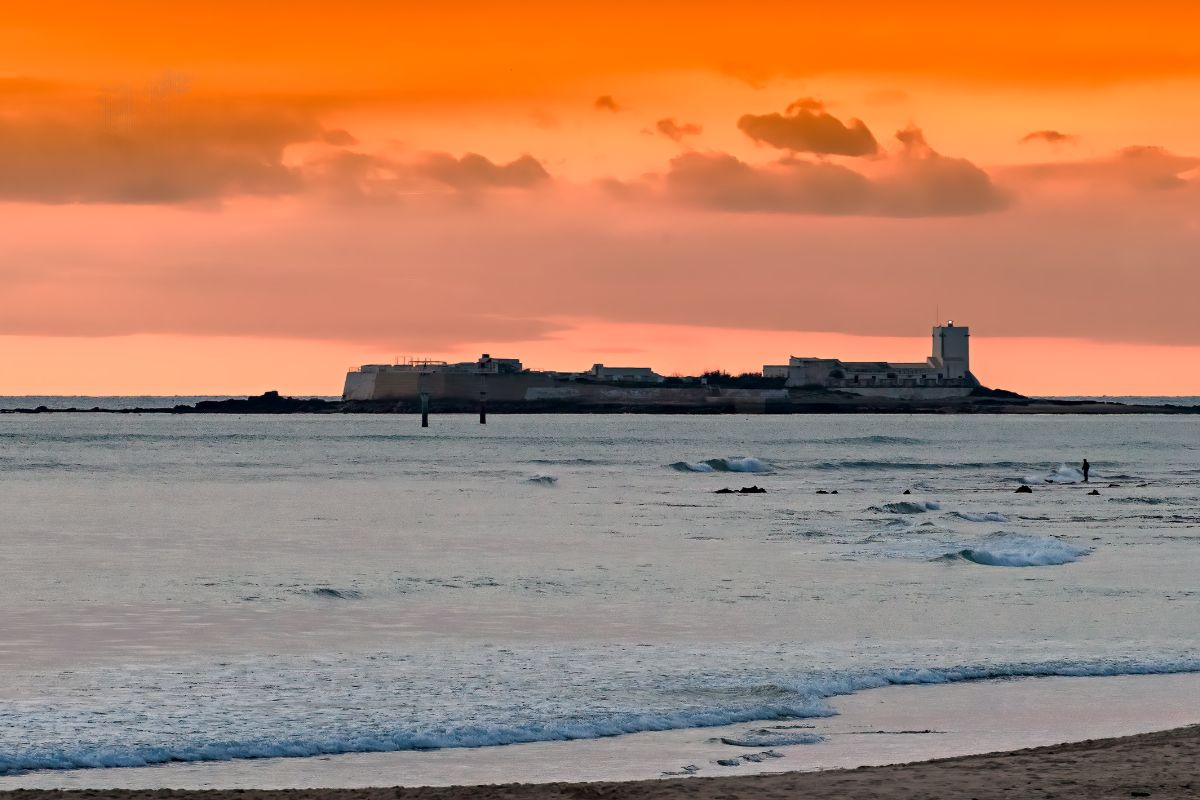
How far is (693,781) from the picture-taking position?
12.4m

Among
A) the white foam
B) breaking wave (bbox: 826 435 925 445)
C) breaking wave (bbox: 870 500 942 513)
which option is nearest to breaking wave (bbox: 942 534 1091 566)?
breaking wave (bbox: 870 500 942 513)

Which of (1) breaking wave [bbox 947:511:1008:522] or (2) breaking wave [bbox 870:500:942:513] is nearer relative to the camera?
(1) breaking wave [bbox 947:511:1008:522]

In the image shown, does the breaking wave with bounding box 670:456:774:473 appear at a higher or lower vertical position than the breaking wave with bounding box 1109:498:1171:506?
higher

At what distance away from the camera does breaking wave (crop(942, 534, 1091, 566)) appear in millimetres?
32312

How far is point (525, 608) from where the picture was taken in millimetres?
24797

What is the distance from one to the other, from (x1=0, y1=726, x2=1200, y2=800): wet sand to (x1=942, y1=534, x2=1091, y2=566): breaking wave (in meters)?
19.6

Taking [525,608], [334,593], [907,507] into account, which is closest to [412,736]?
[525,608]

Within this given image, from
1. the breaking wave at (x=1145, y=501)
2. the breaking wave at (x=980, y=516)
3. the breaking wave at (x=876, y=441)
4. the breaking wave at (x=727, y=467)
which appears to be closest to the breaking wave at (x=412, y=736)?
the breaking wave at (x=980, y=516)

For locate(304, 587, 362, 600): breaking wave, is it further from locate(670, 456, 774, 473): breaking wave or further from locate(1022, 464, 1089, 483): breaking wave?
locate(670, 456, 774, 473): breaking wave

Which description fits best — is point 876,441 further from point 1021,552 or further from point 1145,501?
point 1021,552

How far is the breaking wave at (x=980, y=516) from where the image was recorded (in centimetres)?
4622

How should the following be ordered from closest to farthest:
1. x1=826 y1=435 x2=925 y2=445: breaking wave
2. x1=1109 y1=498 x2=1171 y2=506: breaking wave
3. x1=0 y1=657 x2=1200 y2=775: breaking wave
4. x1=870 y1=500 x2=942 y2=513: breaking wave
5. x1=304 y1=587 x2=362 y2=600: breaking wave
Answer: x1=0 y1=657 x2=1200 y2=775: breaking wave < x1=304 y1=587 x2=362 y2=600: breaking wave < x1=870 y1=500 x2=942 y2=513: breaking wave < x1=1109 y1=498 x2=1171 y2=506: breaking wave < x1=826 y1=435 x2=925 y2=445: breaking wave

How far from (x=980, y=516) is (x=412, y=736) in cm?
3510

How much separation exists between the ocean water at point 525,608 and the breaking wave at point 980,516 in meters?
0.41
